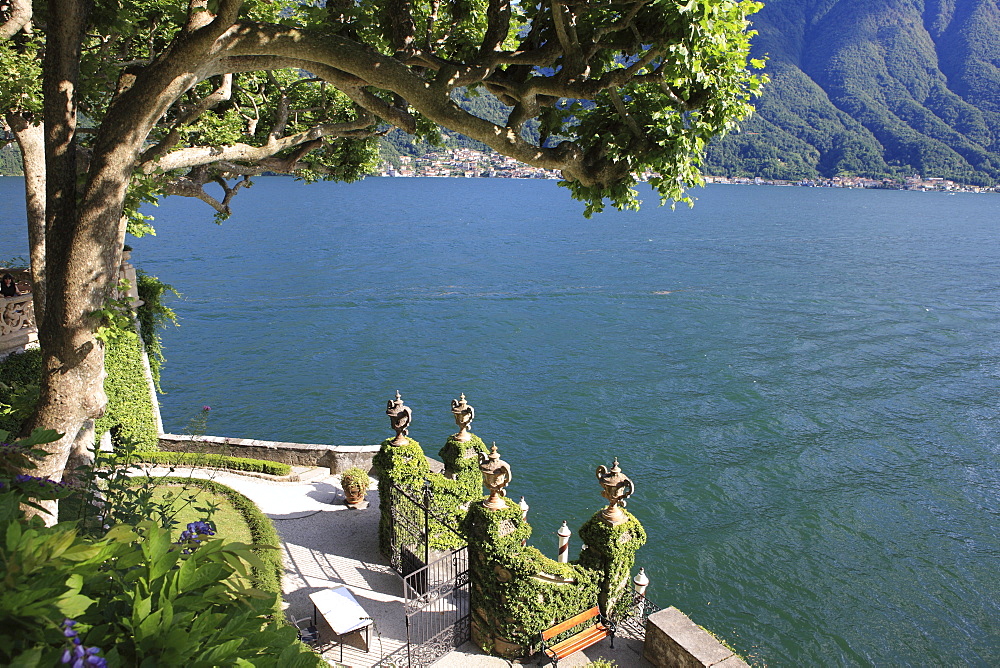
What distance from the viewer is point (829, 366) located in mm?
35531

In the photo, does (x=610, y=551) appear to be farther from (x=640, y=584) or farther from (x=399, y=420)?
(x=399, y=420)

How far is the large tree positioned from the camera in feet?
20.8

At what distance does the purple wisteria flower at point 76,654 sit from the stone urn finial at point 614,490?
958 cm

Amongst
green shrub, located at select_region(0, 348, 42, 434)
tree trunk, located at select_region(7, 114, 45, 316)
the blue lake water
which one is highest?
tree trunk, located at select_region(7, 114, 45, 316)

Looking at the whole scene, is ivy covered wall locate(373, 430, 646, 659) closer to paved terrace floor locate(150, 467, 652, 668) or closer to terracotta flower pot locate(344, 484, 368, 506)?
paved terrace floor locate(150, 467, 652, 668)

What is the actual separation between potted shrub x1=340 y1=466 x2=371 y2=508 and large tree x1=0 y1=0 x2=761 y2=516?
27.9ft

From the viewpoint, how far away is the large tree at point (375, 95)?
6.34m

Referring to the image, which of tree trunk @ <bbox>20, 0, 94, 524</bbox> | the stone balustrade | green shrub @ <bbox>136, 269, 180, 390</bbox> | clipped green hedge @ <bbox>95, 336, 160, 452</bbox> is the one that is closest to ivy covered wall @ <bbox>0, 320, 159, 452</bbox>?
clipped green hedge @ <bbox>95, 336, 160, 452</bbox>

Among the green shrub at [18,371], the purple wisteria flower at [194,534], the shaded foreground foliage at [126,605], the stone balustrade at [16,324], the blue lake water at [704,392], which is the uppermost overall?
the shaded foreground foliage at [126,605]

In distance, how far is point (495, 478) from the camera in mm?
11352

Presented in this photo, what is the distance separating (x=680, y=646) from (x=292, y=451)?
12.5m

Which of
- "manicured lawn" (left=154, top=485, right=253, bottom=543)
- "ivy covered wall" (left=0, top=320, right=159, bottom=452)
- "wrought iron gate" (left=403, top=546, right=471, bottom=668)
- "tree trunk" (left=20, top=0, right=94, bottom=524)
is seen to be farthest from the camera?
"ivy covered wall" (left=0, top=320, right=159, bottom=452)

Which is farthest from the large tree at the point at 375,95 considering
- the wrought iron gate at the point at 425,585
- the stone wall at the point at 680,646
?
the stone wall at the point at 680,646

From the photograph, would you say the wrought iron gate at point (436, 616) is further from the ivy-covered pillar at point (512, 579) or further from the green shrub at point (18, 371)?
the green shrub at point (18, 371)
